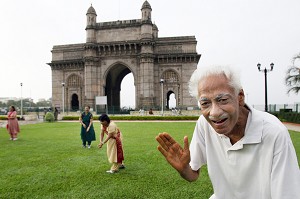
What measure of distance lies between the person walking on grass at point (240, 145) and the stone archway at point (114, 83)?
4131 cm

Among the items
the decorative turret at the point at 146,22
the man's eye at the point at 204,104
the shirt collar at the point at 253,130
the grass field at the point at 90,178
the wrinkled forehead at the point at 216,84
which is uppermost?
the decorative turret at the point at 146,22

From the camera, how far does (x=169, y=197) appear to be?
188 inches

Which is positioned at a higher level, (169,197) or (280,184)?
(280,184)

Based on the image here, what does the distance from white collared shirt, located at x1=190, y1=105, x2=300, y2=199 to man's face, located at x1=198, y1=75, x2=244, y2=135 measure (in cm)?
12

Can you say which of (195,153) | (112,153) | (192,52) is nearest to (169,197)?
(112,153)

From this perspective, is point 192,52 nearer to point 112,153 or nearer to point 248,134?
point 112,153

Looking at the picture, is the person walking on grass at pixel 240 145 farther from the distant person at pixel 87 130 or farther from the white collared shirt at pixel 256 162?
the distant person at pixel 87 130

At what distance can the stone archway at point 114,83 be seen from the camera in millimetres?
44631

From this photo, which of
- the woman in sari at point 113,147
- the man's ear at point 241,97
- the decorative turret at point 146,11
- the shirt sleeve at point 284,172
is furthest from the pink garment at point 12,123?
the decorative turret at point 146,11

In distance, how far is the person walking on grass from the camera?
1585mm

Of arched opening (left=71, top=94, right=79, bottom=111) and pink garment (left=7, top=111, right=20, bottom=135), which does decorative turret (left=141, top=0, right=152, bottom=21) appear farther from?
pink garment (left=7, top=111, right=20, bottom=135)

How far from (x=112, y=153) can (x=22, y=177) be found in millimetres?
2083

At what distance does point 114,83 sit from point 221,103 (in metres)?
47.3

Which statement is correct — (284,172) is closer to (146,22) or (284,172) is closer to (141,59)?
(141,59)
